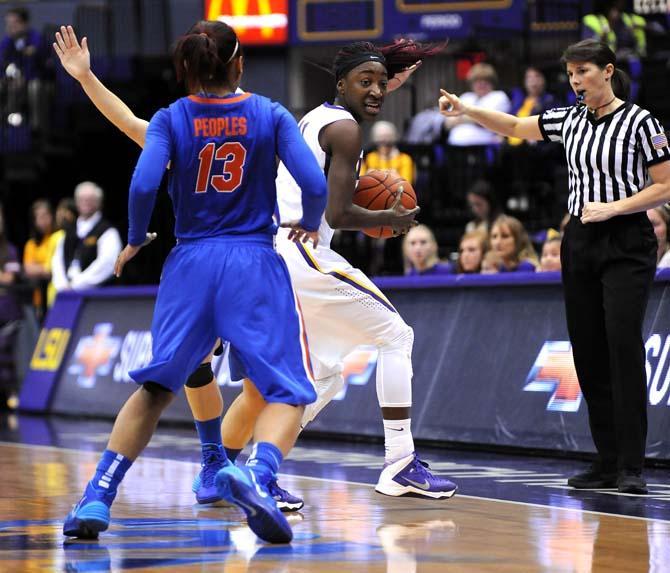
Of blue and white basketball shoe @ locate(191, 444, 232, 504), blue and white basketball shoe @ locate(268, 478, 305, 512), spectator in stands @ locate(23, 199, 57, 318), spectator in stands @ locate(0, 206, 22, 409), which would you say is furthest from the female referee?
spectator in stands @ locate(23, 199, 57, 318)

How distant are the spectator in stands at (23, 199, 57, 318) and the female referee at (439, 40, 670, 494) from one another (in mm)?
9275

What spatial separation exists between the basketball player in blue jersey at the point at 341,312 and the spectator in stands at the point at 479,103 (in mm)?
7266

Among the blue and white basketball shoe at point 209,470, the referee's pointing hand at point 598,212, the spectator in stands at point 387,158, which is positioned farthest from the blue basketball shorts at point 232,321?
the spectator in stands at point 387,158

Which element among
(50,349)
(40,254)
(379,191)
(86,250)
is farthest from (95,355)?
(379,191)

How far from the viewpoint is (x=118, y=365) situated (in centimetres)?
1366

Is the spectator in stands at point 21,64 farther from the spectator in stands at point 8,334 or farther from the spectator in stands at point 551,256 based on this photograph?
the spectator in stands at point 551,256

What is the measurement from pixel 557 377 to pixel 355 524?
11.6 ft

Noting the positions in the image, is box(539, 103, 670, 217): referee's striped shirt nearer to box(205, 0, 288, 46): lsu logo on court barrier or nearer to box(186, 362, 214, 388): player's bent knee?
box(186, 362, 214, 388): player's bent knee

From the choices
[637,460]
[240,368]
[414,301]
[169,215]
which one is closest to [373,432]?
[414,301]

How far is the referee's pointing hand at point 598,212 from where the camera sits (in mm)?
7711

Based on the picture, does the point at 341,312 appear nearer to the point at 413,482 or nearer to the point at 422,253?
the point at 413,482

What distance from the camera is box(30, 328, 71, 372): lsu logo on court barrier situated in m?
14.6

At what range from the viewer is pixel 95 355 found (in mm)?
14102

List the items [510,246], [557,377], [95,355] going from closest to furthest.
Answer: [557,377] → [510,246] → [95,355]
